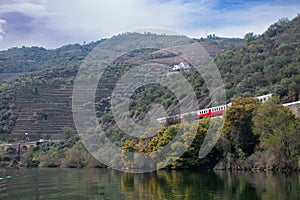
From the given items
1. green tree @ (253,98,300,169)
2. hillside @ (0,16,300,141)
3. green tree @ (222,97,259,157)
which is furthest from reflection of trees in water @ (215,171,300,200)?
hillside @ (0,16,300,141)

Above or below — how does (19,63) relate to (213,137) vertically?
above

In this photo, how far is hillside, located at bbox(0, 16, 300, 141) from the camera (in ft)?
210

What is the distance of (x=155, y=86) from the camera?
9088 centimetres

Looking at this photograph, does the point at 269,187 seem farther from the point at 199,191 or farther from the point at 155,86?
the point at 155,86

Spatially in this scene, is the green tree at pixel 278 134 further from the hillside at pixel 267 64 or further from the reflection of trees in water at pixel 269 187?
the hillside at pixel 267 64

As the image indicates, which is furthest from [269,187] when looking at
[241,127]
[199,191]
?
[241,127]

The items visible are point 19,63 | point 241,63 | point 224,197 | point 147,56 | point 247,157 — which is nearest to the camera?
point 224,197

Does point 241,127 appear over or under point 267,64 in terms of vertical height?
under

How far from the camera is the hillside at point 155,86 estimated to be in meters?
64.0

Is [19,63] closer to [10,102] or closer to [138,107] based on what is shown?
[10,102]

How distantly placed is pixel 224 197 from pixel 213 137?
2121 cm

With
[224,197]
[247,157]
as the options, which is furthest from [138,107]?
[224,197]

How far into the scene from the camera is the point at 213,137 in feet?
146

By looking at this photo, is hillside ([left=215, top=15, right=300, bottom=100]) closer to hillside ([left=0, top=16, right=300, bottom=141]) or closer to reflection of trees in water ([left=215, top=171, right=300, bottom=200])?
hillside ([left=0, top=16, right=300, bottom=141])
